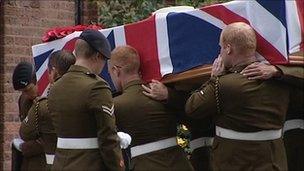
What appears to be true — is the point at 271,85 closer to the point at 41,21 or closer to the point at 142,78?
the point at 142,78

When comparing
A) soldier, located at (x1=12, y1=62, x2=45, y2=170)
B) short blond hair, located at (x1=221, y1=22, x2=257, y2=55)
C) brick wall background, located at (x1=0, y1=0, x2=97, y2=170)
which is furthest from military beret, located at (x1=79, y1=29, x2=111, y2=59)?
brick wall background, located at (x1=0, y1=0, x2=97, y2=170)

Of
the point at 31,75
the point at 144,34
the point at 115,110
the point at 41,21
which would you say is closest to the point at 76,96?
the point at 115,110

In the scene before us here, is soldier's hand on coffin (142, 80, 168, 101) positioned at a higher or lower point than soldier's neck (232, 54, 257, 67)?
lower

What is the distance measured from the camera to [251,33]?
451 cm

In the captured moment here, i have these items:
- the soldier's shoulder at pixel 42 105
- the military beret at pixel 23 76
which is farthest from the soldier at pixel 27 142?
the soldier's shoulder at pixel 42 105

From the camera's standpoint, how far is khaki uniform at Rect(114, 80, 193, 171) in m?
5.09

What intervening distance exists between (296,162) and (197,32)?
1161mm

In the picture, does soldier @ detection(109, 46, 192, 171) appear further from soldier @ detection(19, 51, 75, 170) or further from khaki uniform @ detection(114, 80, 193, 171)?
soldier @ detection(19, 51, 75, 170)

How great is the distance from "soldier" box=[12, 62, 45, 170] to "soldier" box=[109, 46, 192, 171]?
4.32 feet

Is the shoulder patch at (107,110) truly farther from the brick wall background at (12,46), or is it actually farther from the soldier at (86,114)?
the brick wall background at (12,46)

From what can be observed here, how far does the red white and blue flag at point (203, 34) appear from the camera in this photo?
14.9 feet

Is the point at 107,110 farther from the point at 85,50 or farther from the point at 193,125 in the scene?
the point at 193,125

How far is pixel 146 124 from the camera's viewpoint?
5090 mm

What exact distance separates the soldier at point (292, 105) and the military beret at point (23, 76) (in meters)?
2.66
